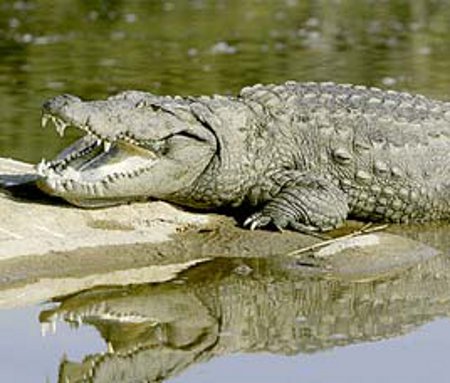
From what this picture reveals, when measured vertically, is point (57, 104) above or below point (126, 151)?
above

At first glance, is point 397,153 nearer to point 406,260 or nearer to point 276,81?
point 406,260

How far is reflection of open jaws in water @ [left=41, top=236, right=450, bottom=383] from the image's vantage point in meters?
6.47

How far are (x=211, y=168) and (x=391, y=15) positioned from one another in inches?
517

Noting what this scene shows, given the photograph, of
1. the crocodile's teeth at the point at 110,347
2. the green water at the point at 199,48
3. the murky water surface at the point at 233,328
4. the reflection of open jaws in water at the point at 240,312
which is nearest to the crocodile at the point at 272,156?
the murky water surface at the point at 233,328

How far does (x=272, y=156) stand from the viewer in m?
8.62

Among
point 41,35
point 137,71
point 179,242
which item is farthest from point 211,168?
point 41,35

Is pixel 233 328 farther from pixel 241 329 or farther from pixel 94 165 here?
pixel 94 165

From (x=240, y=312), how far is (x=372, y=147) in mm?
1906

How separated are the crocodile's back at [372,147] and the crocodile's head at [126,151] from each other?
0.56m

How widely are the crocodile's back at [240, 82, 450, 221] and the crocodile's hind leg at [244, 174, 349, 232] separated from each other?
226 mm

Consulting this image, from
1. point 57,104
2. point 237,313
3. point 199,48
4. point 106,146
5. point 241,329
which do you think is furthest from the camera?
point 199,48

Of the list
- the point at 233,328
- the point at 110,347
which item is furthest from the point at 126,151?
the point at 110,347

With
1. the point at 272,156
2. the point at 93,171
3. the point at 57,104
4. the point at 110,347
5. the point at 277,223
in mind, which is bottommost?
the point at 277,223

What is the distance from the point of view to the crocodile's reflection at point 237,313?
646 centimetres
